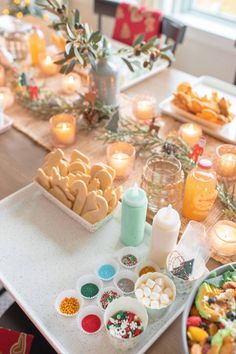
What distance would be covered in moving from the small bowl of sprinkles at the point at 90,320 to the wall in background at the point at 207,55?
204cm

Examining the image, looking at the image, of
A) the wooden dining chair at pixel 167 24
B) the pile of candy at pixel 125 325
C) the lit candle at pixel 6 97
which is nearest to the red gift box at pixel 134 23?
the wooden dining chair at pixel 167 24

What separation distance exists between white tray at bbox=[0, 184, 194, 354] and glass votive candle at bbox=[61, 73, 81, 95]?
0.59 m

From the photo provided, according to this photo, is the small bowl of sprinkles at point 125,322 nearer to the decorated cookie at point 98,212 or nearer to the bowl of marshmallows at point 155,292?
the bowl of marshmallows at point 155,292

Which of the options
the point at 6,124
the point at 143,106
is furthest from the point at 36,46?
the point at 143,106

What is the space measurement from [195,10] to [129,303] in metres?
2.40

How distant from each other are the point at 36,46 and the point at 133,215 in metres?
1.14

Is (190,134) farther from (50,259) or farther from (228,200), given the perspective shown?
(50,259)

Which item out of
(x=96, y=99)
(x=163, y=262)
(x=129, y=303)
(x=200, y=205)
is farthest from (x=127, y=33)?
(x=129, y=303)

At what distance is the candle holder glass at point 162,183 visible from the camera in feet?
3.27

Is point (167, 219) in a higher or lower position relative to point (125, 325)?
higher

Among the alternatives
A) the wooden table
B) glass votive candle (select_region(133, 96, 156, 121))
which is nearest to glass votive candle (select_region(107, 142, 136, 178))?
the wooden table

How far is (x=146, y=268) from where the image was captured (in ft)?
2.80

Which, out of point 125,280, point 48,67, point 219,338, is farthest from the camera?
point 48,67

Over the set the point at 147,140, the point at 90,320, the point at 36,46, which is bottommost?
the point at 90,320
